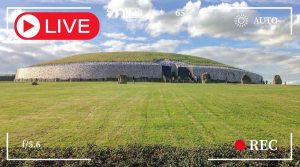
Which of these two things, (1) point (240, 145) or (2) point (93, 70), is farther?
(2) point (93, 70)

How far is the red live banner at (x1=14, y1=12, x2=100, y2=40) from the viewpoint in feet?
34.1

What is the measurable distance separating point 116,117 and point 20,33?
5.28 metres

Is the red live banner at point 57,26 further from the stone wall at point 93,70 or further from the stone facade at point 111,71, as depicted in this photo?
the stone wall at point 93,70

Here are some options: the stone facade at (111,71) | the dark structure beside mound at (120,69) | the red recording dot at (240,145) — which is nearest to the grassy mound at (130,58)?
the dark structure beside mound at (120,69)

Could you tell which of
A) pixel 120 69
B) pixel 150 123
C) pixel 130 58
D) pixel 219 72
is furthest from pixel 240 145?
pixel 130 58

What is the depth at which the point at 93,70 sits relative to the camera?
295ft

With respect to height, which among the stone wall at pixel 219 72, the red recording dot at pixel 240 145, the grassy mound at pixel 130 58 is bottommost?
the red recording dot at pixel 240 145

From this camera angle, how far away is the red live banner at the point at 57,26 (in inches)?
409

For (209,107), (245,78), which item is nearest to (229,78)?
(245,78)

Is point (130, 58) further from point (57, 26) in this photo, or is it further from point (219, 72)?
point (57, 26)

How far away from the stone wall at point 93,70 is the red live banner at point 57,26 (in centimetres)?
7376

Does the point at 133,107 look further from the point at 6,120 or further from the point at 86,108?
the point at 6,120

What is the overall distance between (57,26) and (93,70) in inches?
3146

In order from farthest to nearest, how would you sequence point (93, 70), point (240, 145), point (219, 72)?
point (219, 72) < point (93, 70) < point (240, 145)
